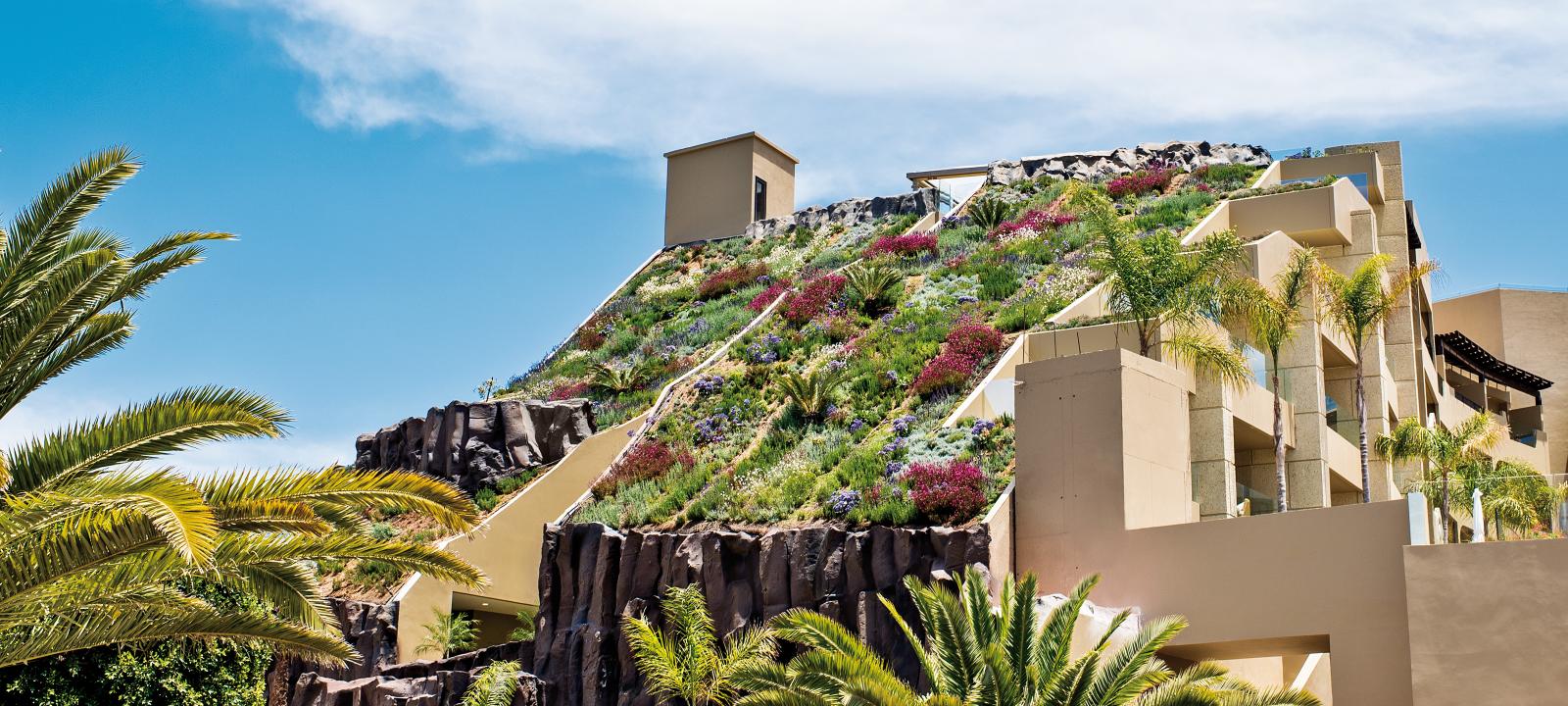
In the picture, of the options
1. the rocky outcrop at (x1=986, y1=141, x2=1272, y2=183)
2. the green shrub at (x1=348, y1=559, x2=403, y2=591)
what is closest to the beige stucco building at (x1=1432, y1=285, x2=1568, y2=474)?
the rocky outcrop at (x1=986, y1=141, x2=1272, y2=183)

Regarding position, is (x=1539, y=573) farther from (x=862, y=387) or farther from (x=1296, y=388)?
(x=862, y=387)

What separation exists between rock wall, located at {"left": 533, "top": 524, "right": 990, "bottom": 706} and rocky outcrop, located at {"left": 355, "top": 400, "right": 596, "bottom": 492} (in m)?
6.81

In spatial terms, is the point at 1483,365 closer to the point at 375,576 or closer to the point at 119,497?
the point at 375,576

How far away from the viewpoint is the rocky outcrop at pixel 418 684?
24.2 m

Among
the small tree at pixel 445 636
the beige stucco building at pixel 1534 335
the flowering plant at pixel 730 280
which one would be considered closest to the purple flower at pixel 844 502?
the small tree at pixel 445 636

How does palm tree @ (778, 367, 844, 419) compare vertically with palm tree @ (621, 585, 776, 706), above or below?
above

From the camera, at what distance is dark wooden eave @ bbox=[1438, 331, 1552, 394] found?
4938 centimetres

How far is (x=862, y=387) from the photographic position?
3075 cm

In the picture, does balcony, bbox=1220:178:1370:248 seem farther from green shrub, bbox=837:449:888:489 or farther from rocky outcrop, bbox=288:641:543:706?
rocky outcrop, bbox=288:641:543:706

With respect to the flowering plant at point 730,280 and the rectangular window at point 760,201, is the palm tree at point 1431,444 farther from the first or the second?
the rectangular window at point 760,201

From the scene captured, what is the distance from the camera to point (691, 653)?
21953 mm

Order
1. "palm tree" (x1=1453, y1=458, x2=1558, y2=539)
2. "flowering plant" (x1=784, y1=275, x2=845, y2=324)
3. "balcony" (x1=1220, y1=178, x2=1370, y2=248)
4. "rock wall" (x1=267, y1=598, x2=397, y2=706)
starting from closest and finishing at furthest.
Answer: "palm tree" (x1=1453, y1=458, x2=1558, y2=539)
"rock wall" (x1=267, y1=598, x2=397, y2=706)
"balcony" (x1=1220, y1=178, x2=1370, y2=248)
"flowering plant" (x1=784, y1=275, x2=845, y2=324)

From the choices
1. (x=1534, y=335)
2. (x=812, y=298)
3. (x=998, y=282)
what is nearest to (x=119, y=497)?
(x=998, y=282)

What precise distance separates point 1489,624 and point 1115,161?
34262mm
